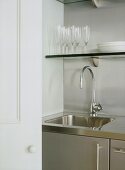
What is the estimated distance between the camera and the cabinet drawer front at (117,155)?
4.83 feet

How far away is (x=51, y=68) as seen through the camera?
85.4 inches

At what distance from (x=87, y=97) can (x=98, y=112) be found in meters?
0.18

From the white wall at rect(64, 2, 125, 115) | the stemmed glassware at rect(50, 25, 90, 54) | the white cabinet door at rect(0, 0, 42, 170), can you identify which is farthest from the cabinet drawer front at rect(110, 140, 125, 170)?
the stemmed glassware at rect(50, 25, 90, 54)

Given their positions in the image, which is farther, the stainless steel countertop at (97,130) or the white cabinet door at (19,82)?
the stainless steel countertop at (97,130)

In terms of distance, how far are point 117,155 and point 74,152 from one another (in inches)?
12.2

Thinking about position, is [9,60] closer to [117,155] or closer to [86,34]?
[117,155]

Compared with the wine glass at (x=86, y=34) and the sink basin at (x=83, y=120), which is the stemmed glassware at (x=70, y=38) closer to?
the wine glass at (x=86, y=34)

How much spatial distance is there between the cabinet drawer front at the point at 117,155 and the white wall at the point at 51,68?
76 centimetres

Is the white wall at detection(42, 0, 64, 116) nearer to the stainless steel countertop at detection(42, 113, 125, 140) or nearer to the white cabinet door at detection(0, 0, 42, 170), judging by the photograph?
the stainless steel countertop at detection(42, 113, 125, 140)

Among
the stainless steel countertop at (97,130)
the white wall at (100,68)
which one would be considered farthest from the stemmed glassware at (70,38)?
the stainless steel countertop at (97,130)

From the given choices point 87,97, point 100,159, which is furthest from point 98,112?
point 100,159

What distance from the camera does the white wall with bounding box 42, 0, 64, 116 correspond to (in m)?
2.06

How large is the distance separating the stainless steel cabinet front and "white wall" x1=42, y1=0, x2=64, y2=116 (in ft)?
1.28

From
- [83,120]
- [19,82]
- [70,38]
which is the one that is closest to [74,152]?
[83,120]
